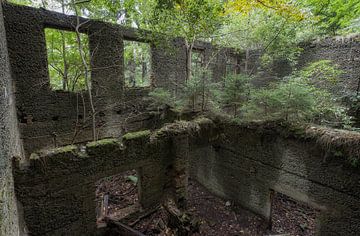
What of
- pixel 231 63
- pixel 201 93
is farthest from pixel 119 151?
pixel 231 63

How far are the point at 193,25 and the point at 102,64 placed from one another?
3.59 metres

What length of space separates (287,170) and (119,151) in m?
4.24

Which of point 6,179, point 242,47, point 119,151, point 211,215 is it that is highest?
point 242,47

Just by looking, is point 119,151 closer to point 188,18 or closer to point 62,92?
point 62,92

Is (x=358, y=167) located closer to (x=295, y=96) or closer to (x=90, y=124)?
(x=295, y=96)

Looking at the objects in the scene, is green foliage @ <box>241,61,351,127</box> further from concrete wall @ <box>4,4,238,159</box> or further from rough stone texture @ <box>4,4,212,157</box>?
concrete wall @ <box>4,4,238,159</box>

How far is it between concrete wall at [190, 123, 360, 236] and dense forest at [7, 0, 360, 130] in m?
0.66

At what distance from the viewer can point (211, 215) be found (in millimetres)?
5980

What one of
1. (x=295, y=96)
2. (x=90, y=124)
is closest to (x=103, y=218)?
(x=90, y=124)

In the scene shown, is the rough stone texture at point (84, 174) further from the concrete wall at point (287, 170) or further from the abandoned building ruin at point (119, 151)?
the concrete wall at point (287, 170)

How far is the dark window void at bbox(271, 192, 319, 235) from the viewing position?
572cm

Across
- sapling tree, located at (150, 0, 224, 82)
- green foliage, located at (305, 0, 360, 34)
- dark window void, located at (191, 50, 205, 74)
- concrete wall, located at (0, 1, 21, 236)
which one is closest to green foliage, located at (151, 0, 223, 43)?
sapling tree, located at (150, 0, 224, 82)

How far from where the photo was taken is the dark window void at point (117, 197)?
508 cm

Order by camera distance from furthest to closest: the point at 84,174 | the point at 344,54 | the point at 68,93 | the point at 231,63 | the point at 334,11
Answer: the point at 231,63, the point at 334,11, the point at 344,54, the point at 68,93, the point at 84,174
